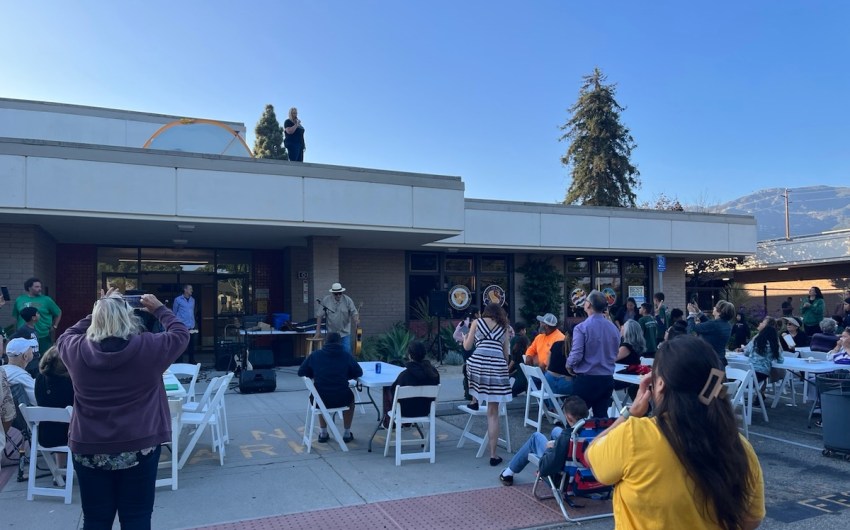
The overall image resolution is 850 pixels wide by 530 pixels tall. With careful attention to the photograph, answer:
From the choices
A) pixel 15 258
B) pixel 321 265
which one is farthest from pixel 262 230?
pixel 15 258

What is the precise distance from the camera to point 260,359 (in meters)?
12.1

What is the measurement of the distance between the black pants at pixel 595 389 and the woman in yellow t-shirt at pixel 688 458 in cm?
456

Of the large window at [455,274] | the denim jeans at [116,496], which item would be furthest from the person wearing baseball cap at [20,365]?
the large window at [455,274]

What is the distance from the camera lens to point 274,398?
10070 millimetres

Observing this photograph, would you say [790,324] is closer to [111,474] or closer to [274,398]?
[274,398]

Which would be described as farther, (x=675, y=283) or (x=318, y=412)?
(x=675, y=283)

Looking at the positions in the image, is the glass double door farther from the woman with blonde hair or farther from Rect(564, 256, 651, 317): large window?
Rect(564, 256, 651, 317): large window

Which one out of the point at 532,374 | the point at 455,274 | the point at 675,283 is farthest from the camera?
the point at 675,283

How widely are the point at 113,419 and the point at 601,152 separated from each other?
110ft

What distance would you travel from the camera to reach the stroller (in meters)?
5.02

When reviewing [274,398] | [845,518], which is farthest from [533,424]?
[274,398]

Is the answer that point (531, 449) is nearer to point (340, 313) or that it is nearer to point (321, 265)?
point (340, 313)

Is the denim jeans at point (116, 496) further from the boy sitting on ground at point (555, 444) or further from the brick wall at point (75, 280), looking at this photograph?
the brick wall at point (75, 280)

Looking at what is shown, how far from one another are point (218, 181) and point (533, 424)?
716 centimetres
